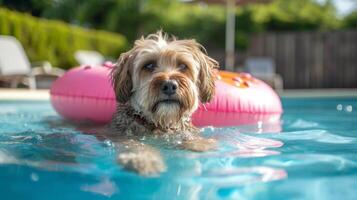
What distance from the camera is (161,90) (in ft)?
14.5

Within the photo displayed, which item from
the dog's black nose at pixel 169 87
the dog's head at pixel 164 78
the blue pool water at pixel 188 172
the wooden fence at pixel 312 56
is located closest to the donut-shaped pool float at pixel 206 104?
the dog's head at pixel 164 78

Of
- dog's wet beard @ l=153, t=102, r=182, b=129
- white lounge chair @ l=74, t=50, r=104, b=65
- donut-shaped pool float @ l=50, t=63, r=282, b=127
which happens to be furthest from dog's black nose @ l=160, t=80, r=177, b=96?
white lounge chair @ l=74, t=50, r=104, b=65

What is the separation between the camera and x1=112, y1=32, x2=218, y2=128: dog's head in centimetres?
450

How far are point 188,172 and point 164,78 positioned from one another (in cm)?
120

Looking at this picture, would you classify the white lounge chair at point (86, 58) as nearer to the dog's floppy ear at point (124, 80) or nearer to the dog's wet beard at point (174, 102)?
the dog's floppy ear at point (124, 80)

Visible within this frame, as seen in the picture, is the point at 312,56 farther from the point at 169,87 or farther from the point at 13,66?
the point at 169,87

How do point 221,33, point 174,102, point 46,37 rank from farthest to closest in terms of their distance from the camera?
1. point 221,33
2. point 46,37
3. point 174,102

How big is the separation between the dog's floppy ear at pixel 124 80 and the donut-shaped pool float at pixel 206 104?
49.4 inches

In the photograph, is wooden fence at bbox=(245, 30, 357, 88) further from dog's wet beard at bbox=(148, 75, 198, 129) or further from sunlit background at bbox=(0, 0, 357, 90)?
dog's wet beard at bbox=(148, 75, 198, 129)

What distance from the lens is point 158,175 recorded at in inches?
131

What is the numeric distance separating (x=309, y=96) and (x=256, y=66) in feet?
15.5

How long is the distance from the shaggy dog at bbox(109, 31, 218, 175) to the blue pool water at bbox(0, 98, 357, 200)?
1.20 feet

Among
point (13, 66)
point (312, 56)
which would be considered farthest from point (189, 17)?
point (13, 66)

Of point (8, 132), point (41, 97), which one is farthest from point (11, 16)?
point (8, 132)
